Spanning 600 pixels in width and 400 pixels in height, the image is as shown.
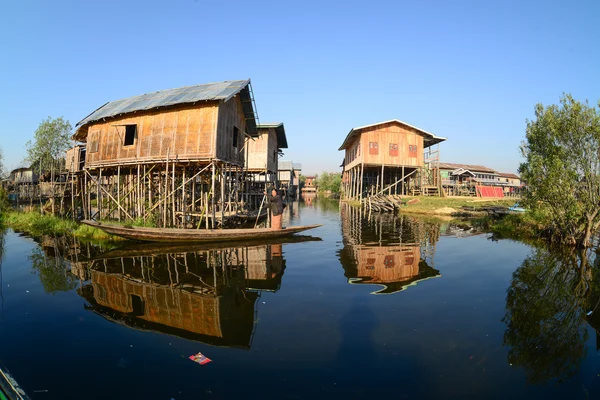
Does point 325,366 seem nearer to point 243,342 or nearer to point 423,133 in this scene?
point 243,342

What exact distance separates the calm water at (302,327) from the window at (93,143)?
30.0ft

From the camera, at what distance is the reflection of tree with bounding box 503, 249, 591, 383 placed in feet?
14.9

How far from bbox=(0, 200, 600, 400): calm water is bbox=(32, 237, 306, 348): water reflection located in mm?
52

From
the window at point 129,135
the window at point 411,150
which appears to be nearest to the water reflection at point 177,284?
the window at point 129,135

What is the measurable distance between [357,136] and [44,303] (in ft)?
108

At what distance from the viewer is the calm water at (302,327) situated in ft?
13.3

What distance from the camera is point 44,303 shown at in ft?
23.1

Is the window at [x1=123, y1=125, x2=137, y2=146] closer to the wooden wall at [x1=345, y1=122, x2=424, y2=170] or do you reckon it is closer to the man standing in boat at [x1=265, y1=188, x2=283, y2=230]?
the man standing in boat at [x1=265, y1=188, x2=283, y2=230]

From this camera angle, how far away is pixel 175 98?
15148mm

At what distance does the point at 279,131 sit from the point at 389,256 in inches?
856

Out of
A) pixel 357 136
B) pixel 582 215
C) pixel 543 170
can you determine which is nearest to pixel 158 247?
pixel 543 170

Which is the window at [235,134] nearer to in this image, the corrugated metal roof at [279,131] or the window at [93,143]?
the corrugated metal roof at [279,131]

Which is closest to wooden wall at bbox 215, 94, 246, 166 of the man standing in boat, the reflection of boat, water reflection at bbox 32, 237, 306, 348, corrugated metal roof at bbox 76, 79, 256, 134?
corrugated metal roof at bbox 76, 79, 256, 134

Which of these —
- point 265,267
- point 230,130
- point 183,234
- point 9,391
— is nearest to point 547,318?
point 265,267
